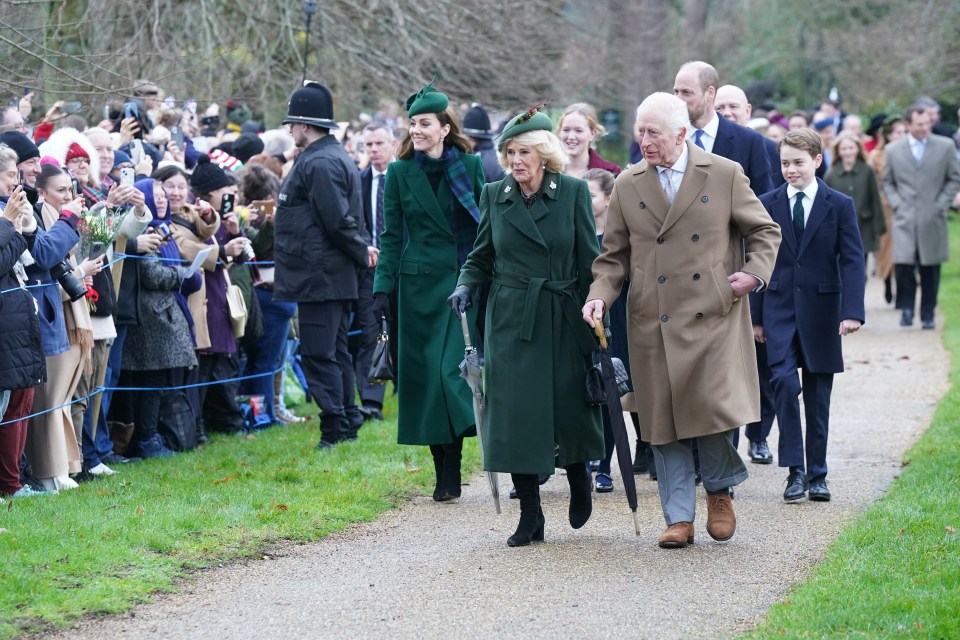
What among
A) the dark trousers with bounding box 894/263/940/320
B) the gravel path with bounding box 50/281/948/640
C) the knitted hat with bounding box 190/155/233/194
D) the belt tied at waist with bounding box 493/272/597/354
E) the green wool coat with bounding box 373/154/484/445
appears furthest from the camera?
the dark trousers with bounding box 894/263/940/320

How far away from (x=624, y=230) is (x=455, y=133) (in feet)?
5.21

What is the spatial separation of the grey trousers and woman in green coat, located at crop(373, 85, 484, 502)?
1.34 meters

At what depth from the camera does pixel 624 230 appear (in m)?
7.04

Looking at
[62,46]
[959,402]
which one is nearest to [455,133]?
[959,402]

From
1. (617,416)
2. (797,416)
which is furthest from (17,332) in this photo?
(797,416)

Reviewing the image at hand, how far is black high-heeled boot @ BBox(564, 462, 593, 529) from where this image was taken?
7105 millimetres

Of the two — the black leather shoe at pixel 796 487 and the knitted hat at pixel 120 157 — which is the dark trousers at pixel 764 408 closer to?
the black leather shoe at pixel 796 487

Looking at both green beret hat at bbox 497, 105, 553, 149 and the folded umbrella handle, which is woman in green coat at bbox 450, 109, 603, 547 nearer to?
green beret hat at bbox 497, 105, 553, 149

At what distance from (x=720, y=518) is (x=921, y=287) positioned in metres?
9.73

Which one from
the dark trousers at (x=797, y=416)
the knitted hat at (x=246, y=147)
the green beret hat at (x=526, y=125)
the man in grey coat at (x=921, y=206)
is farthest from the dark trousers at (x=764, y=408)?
the man in grey coat at (x=921, y=206)

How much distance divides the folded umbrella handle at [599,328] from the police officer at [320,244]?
3.27 m

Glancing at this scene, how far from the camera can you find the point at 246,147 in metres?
12.8

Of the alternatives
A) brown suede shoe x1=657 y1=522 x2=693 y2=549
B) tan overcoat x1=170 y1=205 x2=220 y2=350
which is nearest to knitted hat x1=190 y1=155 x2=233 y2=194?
tan overcoat x1=170 y1=205 x2=220 y2=350

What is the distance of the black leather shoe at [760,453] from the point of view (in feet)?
30.8
